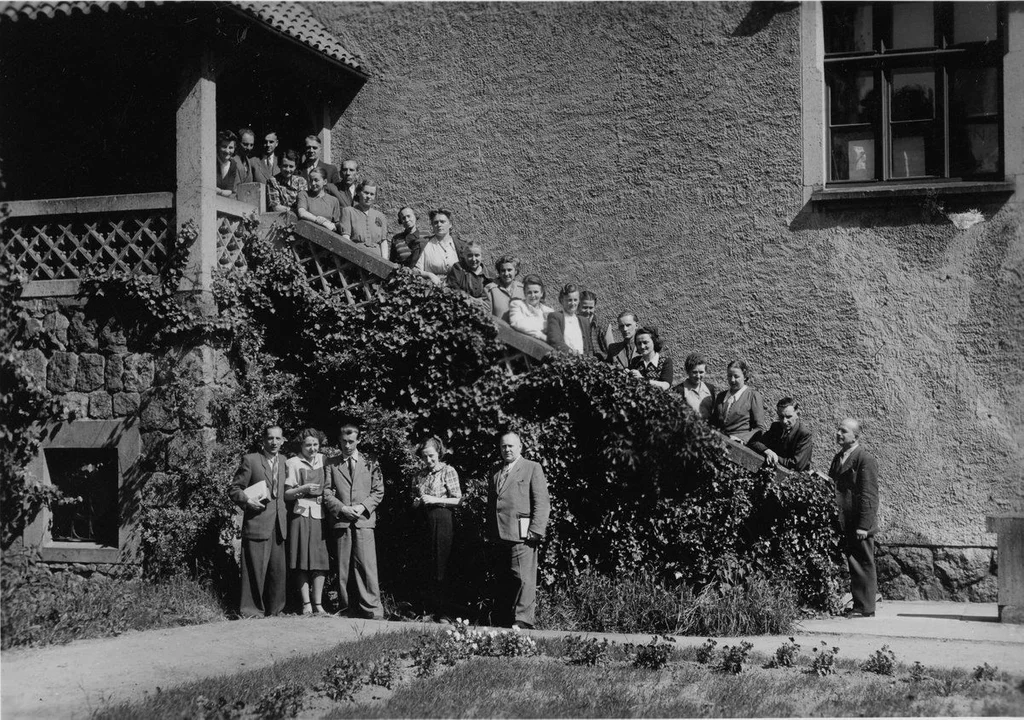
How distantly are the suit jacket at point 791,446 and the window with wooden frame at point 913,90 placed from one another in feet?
10.2

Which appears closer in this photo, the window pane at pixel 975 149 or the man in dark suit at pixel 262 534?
the man in dark suit at pixel 262 534

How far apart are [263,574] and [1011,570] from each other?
7.01m

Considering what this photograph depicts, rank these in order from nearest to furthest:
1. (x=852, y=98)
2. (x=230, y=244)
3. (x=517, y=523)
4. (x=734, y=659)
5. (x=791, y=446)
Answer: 1. (x=734, y=659)
2. (x=517, y=523)
3. (x=791, y=446)
4. (x=230, y=244)
5. (x=852, y=98)

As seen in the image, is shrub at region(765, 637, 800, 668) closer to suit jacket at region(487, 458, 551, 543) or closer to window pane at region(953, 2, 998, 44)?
suit jacket at region(487, 458, 551, 543)

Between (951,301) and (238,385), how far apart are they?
7.71 metres

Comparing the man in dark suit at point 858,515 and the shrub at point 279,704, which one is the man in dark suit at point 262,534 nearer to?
the shrub at point 279,704

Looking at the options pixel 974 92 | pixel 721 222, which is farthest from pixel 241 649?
pixel 974 92

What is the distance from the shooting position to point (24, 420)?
1148 centimetres

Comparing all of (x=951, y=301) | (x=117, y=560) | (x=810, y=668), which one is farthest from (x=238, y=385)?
(x=951, y=301)

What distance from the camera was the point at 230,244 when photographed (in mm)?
11727

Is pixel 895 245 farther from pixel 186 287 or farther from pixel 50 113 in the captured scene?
pixel 50 113

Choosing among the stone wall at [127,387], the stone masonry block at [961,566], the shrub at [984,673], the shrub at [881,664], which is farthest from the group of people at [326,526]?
the stone masonry block at [961,566]

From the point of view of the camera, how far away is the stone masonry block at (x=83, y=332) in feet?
37.8

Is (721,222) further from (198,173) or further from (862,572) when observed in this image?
(198,173)
